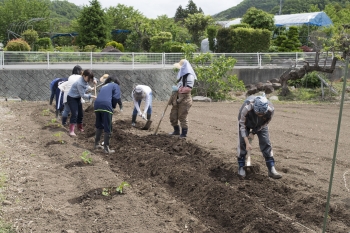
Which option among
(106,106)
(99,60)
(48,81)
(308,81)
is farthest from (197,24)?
(106,106)

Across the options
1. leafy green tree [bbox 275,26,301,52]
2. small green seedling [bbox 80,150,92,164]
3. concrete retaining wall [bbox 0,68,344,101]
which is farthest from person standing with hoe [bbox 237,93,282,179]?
leafy green tree [bbox 275,26,301,52]

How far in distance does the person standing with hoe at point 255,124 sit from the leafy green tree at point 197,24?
35.1 m

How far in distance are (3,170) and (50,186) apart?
1154mm

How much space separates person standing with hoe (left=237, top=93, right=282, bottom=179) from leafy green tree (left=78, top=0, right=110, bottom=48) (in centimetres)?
3202

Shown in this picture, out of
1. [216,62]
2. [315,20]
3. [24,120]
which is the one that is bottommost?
[24,120]


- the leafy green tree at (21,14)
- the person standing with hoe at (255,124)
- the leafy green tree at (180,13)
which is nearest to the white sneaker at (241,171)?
the person standing with hoe at (255,124)

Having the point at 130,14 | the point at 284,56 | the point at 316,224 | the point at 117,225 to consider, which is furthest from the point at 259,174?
the point at 130,14

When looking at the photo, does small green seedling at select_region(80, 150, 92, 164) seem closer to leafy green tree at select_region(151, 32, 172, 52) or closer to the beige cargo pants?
the beige cargo pants

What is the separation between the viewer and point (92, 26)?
3756cm

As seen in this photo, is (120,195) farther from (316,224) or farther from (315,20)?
(315,20)

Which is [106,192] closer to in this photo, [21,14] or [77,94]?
[77,94]

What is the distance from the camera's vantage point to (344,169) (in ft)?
25.3

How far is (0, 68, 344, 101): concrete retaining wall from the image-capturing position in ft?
56.9

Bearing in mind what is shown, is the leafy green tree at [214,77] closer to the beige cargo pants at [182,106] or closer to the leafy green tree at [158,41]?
the beige cargo pants at [182,106]
